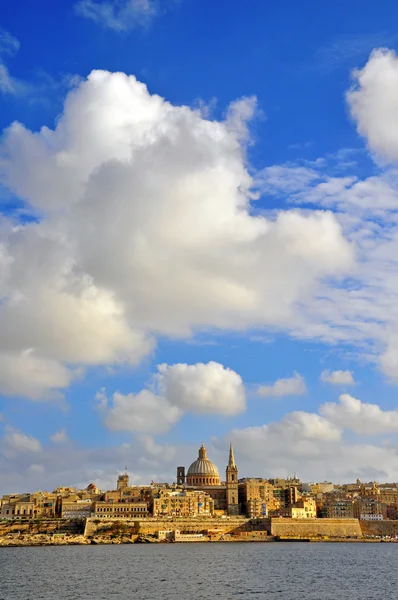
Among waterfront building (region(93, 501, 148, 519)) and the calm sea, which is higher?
waterfront building (region(93, 501, 148, 519))

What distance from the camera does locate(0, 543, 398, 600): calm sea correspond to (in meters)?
50.9

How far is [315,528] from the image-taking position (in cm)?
12206

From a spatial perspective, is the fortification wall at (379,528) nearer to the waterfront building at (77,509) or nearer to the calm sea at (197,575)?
the calm sea at (197,575)

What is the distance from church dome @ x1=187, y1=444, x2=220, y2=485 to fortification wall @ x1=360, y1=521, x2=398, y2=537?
35.3 m

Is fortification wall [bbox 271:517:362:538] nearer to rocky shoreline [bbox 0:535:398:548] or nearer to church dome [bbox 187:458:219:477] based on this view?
rocky shoreline [bbox 0:535:398:548]

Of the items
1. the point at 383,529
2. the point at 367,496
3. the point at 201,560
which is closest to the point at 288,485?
the point at 367,496

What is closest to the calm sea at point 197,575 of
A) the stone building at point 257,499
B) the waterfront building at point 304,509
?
the waterfront building at point 304,509

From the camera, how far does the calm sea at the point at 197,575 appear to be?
50875mm

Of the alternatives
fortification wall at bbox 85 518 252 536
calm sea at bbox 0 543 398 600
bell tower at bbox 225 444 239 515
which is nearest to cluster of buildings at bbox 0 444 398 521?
bell tower at bbox 225 444 239 515

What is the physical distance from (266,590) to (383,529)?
3106 inches

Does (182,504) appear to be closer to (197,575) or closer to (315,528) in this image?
(315,528)

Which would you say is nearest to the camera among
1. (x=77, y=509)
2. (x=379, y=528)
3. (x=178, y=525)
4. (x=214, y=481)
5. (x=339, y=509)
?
(x=178, y=525)

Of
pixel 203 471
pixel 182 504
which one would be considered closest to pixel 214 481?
pixel 203 471

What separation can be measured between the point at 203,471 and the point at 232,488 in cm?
1314
